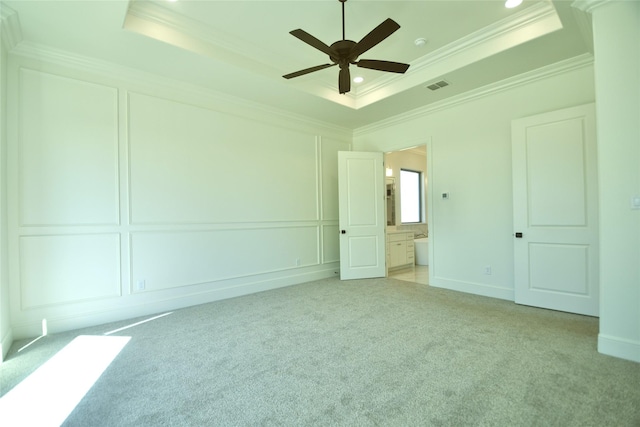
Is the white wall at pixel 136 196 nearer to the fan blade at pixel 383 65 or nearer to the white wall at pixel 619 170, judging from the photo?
the fan blade at pixel 383 65

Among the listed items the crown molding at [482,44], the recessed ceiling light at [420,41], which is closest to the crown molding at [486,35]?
the crown molding at [482,44]

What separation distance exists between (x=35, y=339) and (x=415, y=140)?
211 inches

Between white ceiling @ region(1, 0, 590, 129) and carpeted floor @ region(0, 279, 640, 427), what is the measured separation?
2859mm

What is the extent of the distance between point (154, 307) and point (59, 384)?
150 cm

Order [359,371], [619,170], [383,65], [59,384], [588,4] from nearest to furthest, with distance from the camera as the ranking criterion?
[59,384], [359,371], [619,170], [588,4], [383,65]

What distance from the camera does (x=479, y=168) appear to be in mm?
3996

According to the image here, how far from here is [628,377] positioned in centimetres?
187

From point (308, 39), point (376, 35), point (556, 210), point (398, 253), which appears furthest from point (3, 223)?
point (398, 253)

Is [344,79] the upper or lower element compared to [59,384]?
upper

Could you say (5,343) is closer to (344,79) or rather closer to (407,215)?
(344,79)

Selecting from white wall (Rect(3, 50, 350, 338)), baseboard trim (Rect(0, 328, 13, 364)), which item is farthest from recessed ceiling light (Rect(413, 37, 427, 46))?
baseboard trim (Rect(0, 328, 13, 364))

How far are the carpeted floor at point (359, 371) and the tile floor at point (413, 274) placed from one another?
164 centimetres

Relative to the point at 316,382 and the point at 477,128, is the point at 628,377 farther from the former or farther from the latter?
the point at 477,128

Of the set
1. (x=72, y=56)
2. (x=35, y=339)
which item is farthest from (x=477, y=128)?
(x=35, y=339)
